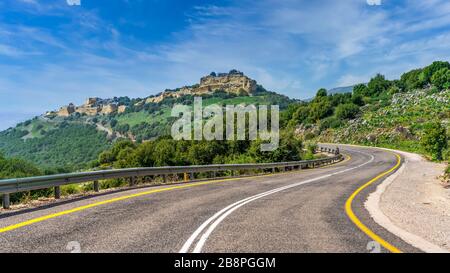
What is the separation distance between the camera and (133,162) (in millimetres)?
63281

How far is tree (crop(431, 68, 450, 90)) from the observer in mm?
105275

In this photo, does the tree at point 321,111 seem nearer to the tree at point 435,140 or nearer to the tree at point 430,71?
the tree at point 430,71

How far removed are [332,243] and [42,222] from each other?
5.89m

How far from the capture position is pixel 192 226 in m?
7.64

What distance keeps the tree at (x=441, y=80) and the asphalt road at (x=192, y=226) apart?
364ft

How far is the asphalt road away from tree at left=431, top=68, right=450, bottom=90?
364 feet

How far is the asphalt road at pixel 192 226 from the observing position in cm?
601

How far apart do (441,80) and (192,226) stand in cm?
12014

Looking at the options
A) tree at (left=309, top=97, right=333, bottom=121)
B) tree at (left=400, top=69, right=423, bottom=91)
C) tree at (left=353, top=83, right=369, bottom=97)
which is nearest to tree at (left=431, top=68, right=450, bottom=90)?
tree at (left=400, top=69, right=423, bottom=91)

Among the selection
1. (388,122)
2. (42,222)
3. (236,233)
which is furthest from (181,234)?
(388,122)

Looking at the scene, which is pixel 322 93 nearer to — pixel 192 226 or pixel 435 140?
pixel 435 140

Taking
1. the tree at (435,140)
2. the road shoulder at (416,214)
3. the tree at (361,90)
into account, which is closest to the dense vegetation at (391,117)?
the tree at (435,140)

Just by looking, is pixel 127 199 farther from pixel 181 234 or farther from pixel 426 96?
pixel 426 96

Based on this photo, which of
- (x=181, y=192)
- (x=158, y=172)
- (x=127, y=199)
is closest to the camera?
(x=127, y=199)
